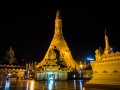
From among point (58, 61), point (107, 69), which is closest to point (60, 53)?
point (58, 61)

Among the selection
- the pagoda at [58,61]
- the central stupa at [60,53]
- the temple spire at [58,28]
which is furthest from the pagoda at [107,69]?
the temple spire at [58,28]

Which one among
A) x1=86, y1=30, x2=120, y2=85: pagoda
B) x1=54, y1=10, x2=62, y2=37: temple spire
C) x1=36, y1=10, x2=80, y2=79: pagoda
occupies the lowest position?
x1=86, y1=30, x2=120, y2=85: pagoda

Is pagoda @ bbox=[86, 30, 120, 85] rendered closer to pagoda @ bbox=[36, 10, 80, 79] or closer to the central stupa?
pagoda @ bbox=[36, 10, 80, 79]

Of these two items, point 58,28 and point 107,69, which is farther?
point 58,28

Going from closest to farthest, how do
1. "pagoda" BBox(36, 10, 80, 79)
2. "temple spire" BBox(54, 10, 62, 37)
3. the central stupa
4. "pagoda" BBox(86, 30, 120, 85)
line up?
"pagoda" BBox(86, 30, 120, 85) → "pagoda" BBox(36, 10, 80, 79) → the central stupa → "temple spire" BBox(54, 10, 62, 37)

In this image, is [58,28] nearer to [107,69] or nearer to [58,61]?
[58,61]

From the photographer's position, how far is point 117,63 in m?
16.8

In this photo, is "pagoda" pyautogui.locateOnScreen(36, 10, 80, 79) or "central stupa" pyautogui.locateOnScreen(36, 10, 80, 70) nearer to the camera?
"pagoda" pyautogui.locateOnScreen(36, 10, 80, 79)

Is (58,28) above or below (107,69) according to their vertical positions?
above

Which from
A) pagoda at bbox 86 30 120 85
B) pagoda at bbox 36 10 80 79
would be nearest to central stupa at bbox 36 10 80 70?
pagoda at bbox 36 10 80 79

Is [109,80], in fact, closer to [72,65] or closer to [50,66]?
[50,66]

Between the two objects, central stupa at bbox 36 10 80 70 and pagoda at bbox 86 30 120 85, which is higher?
central stupa at bbox 36 10 80 70

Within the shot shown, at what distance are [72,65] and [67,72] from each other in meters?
5.19

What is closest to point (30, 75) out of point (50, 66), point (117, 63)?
point (50, 66)
